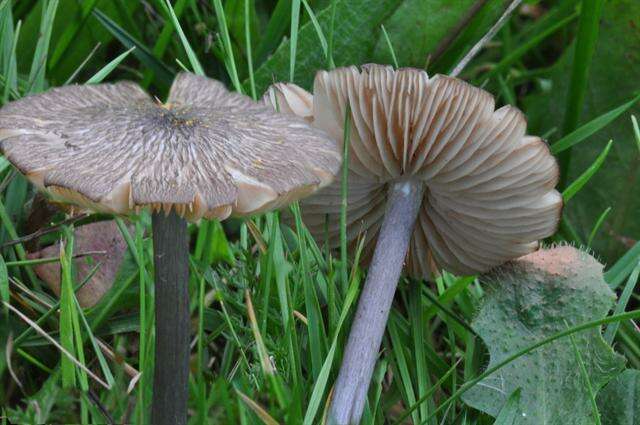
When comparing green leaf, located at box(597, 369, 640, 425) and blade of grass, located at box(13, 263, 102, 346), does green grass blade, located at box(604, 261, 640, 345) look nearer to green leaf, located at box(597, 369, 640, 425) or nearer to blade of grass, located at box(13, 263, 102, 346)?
green leaf, located at box(597, 369, 640, 425)

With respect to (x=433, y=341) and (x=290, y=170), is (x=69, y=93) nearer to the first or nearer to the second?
(x=290, y=170)

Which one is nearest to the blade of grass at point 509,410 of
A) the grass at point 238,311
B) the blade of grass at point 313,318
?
the grass at point 238,311

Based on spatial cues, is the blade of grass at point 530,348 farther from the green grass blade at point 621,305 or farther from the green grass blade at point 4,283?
the green grass blade at point 4,283

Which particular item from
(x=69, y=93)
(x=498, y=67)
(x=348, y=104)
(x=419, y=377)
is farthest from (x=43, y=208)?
(x=498, y=67)

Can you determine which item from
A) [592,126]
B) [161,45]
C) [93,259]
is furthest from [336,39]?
[93,259]

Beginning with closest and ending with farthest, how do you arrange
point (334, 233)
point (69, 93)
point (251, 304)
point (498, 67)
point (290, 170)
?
point (290, 170)
point (69, 93)
point (251, 304)
point (334, 233)
point (498, 67)
